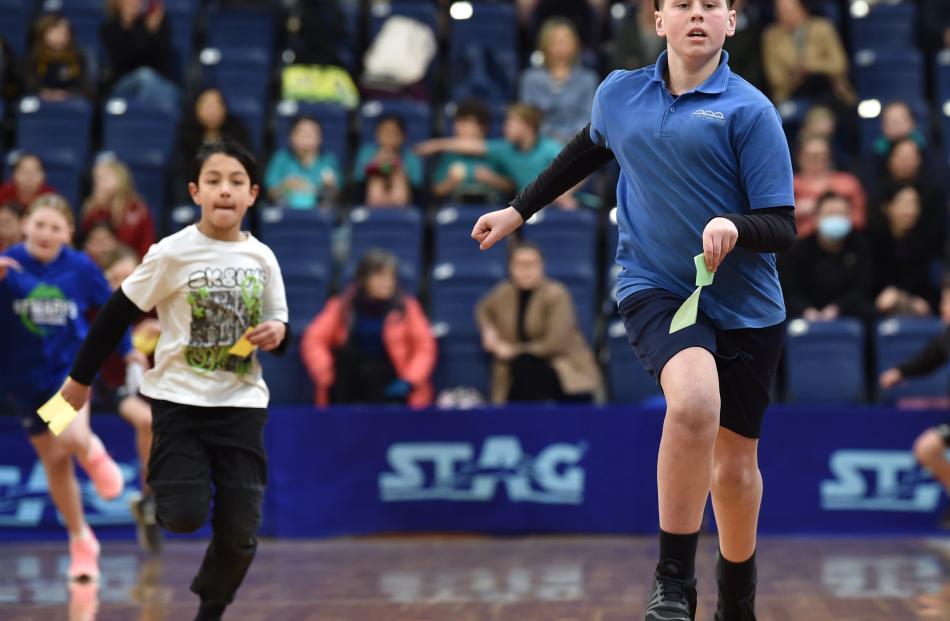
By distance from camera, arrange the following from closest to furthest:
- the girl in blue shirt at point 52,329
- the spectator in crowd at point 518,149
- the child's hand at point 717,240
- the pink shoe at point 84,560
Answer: the child's hand at point 717,240 → the pink shoe at point 84,560 → the girl in blue shirt at point 52,329 → the spectator in crowd at point 518,149

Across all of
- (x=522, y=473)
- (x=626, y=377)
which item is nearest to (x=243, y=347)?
(x=522, y=473)

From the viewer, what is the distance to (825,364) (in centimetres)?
873

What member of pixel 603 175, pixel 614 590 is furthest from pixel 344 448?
pixel 603 175

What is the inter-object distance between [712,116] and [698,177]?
0.57ft

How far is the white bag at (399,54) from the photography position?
11016 millimetres

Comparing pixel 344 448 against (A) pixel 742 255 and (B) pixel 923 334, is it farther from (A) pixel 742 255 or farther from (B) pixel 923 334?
(A) pixel 742 255

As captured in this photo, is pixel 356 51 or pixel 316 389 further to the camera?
pixel 356 51

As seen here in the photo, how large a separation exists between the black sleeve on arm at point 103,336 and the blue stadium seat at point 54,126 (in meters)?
6.58

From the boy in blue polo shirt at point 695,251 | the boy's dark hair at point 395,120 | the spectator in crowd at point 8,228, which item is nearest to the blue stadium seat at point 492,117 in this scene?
the boy's dark hair at point 395,120

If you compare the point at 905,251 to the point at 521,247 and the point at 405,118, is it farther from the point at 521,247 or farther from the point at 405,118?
the point at 405,118

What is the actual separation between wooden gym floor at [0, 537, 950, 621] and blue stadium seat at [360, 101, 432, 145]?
3701 millimetres

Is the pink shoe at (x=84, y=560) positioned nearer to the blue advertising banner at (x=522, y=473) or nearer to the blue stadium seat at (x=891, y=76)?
the blue advertising banner at (x=522, y=473)

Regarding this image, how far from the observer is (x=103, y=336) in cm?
452

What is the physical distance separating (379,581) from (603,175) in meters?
4.81
